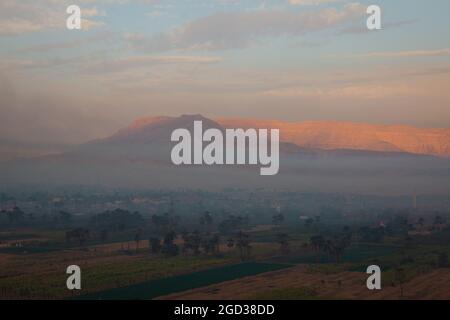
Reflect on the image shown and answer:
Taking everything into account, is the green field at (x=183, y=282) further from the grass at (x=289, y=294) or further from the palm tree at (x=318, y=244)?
the palm tree at (x=318, y=244)

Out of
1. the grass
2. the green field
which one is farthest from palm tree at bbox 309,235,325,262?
the grass

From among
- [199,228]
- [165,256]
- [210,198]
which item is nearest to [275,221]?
[199,228]

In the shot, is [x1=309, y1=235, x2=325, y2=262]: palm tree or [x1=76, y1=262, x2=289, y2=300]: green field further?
[x1=309, y1=235, x2=325, y2=262]: palm tree

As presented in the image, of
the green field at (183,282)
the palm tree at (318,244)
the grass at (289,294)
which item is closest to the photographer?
the grass at (289,294)

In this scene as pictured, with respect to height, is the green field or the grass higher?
the grass

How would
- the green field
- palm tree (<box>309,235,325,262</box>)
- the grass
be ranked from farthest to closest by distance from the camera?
palm tree (<box>309,235,325,262</box>), the green field, the grass

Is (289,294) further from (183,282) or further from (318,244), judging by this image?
(318,244)

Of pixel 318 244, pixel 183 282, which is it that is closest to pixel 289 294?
pixel 183 282

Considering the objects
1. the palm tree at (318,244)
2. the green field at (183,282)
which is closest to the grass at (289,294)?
the green field at (183,282)

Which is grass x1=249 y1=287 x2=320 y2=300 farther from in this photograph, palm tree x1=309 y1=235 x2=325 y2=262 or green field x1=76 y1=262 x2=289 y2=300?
palm tree x1=309 y1=235 x2=325 y2=262

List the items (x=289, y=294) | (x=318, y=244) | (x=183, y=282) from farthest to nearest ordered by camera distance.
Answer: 1. (x=318, y=244)
2. (x=183, y=282)
3. (x=289, y=294)

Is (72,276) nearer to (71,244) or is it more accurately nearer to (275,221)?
(71,244)
